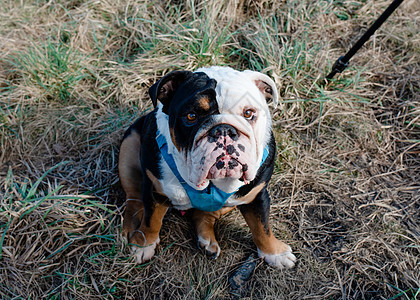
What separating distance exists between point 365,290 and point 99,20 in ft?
12.7

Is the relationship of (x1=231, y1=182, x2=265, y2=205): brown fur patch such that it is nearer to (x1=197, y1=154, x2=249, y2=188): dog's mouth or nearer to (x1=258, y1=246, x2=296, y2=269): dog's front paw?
(x1=197, y1=154, x2=249, y2=188): dog's mouth

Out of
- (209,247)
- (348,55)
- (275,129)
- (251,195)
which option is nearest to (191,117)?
(251,195)

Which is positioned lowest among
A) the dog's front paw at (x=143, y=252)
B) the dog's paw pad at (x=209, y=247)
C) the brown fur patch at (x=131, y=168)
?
the dog's front paw at (x=143, y=252)

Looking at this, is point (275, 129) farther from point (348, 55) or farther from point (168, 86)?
point (168, 86)

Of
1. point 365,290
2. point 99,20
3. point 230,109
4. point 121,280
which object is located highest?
point 230,109

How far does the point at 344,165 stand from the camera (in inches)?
135

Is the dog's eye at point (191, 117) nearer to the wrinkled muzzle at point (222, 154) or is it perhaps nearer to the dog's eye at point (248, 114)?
the wrinkled muzzle at point (222, 154)

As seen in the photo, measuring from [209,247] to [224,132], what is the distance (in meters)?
1.27

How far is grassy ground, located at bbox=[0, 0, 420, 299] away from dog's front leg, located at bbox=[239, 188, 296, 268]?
10 centimetres

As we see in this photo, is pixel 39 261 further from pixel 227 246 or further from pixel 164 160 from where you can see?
pixel 227 246

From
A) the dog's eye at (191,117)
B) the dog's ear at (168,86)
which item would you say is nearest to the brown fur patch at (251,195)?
the dog's eye at (191,117)

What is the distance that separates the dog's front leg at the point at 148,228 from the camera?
103 inches

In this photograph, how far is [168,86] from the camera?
2.32m

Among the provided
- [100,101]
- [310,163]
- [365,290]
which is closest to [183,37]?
[100,101]
